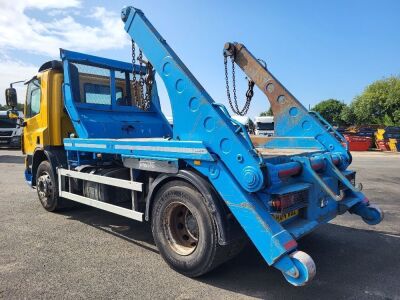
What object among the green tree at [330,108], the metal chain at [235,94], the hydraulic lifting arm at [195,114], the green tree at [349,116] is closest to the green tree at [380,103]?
the green tree at [349,116]

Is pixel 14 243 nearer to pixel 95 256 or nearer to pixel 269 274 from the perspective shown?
pixel 95 256

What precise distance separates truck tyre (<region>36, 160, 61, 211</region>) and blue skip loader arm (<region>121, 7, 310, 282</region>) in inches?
133

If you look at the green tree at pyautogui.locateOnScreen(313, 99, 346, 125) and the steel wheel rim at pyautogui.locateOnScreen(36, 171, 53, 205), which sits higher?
the green tree at pyautogui.locateOnScreen(313, 99, 346, 125)

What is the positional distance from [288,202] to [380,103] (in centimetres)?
4868

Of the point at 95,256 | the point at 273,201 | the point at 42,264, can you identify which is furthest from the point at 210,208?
the point at 42,264

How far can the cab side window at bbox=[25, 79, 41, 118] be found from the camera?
277 inches

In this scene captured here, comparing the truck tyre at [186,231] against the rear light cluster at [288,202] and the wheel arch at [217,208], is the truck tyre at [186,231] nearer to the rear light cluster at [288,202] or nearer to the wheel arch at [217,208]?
the wheel arch at [217,208]

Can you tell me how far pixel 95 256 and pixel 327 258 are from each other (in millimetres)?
2908

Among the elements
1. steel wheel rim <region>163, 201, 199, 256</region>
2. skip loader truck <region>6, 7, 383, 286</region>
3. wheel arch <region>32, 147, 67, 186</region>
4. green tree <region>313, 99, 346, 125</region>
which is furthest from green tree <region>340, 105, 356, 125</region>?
steel wheel rim <region>163, 201, 199, 256</region>

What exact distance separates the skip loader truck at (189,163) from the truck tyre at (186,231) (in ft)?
0.04

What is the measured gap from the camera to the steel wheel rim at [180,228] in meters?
4.19

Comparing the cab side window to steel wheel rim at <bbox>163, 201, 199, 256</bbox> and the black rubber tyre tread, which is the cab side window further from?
steel wheel rim at <bbox>163, 201, 199, 256</bbox>

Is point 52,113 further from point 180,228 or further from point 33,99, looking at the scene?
point 180,228

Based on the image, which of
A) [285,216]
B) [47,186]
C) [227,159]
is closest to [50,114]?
[47,186]
